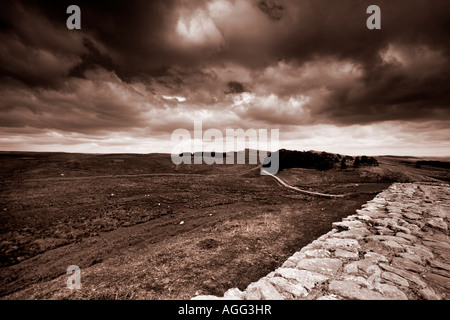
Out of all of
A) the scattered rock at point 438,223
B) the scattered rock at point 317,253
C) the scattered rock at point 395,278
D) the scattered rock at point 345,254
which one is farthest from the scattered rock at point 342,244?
the scattered rock at point 438,223

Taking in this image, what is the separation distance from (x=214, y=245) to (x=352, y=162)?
36.9 metres

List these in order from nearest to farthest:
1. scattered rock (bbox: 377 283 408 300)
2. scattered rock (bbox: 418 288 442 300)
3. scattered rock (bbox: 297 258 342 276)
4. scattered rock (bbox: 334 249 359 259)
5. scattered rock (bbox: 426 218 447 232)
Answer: scattered rock (bbox: 418 288 442 300) < scattered rock (bbox: 377 283 408 300) < scattered rock (bbox: 297 258 342 276) < scattered rock (bbox: 334 249 359 259) < scattered rock (bbox: 426 218 447 232)

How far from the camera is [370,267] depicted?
4.44 metres

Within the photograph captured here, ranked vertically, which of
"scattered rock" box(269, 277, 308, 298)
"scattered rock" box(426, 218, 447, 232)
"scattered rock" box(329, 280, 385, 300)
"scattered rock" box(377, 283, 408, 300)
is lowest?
"scattered rock" box(269, 277, 308, 298)

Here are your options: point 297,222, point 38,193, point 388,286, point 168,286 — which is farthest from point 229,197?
point 38,193

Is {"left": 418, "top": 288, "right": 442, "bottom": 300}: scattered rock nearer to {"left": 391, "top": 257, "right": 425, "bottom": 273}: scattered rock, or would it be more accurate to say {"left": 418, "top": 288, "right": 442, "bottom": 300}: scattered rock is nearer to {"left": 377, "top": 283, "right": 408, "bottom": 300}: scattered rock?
{"left": 377, "top": 283, "right": 408, "bottom": 300}: scattered rock

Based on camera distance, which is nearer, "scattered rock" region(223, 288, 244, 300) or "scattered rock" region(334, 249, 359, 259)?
"scattered rock" region(223, 288, 244, 300)

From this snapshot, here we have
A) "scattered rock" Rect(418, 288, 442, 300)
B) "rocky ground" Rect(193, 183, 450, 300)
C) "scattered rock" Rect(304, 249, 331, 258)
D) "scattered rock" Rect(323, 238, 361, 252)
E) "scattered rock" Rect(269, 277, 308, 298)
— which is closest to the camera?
"scattered rock" Rect(418, 288, 442, 300)

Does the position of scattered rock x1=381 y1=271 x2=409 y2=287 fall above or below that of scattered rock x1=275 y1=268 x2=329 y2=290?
above

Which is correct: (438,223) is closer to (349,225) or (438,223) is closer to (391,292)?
(349,225)

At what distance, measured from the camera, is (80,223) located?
11.9 meters

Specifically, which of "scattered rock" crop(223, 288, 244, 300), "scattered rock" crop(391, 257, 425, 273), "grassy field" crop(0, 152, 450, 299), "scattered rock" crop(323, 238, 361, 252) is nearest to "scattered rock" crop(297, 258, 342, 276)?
"scattered rock" crop(323, 238, 361, 252)

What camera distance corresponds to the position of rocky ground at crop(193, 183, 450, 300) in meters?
3.70
